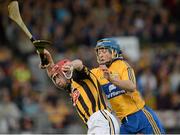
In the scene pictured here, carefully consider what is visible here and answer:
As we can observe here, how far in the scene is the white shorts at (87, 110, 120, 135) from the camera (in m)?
8.07

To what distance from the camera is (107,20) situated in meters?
17.5

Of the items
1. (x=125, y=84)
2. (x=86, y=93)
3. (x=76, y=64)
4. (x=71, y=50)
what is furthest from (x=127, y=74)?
(x=71, y=50)

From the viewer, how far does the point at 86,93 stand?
819 centimetres

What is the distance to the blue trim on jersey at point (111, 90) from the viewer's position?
8859mm

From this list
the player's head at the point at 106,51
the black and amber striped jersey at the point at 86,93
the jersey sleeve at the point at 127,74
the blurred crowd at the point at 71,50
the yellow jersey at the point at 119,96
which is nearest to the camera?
the black and amber striped jersey at the point at 86,93

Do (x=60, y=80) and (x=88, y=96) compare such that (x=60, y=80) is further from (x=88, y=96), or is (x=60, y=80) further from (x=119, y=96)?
(x=119, y=96)

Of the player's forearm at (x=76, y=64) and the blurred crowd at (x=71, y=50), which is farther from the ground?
the player's forearm at (x=76, y=64)

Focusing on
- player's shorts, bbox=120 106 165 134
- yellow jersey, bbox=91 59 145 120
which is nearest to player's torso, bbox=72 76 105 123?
yellow jersey, bbox=91 59 145 120

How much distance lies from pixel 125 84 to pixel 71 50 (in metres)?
7.99

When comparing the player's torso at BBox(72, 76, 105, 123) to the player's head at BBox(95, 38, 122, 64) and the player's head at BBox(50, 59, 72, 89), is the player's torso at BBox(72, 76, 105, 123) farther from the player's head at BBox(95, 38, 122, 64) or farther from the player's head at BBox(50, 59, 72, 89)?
the player's head at BBox(95, 38, 122, 64)

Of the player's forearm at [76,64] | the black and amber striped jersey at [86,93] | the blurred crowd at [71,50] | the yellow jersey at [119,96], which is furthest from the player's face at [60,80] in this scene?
the blurred crowd at [71,50]

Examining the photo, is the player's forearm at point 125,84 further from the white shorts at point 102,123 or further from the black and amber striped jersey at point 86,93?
the white shorts at point 102,123

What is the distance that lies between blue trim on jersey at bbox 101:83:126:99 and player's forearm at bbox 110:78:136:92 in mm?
482

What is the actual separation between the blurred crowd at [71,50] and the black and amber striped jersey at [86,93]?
5.33 m
